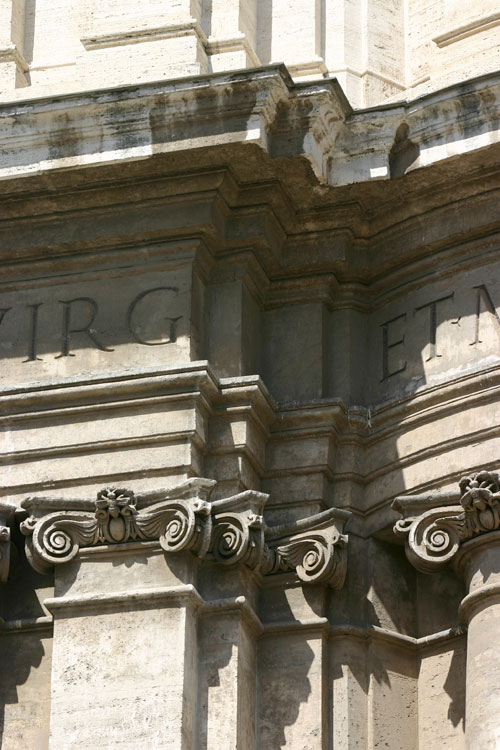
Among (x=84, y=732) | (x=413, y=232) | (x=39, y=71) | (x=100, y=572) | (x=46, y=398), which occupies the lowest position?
(x=84, y=732)

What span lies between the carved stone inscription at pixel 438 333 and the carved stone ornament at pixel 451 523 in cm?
88

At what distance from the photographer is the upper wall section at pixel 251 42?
14602 mm

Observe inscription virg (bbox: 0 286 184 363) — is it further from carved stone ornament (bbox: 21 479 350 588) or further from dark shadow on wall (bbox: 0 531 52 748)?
dark shadow on wall (bbox: 0 531 52 748)

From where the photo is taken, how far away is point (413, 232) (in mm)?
14352

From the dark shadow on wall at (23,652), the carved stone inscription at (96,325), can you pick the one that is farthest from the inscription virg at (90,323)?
the dark shadow on wall at (23,652)

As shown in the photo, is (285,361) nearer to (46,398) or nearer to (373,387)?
(373,387)

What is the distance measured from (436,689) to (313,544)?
3.80ft

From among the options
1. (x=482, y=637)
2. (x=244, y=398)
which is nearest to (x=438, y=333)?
(x=244, y=398)

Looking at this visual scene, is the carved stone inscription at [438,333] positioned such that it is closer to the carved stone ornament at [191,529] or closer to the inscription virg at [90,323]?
the carved stone ornament at [191,529]

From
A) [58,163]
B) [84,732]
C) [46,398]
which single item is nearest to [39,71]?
[58,163]

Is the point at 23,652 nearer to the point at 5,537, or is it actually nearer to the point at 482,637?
the point at 5,537

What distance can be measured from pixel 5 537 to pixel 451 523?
8.99 ft

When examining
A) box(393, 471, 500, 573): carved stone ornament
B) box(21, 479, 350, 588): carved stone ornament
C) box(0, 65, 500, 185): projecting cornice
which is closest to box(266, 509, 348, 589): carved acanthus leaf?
box(21, 479, 350, 588): carved stone ornament

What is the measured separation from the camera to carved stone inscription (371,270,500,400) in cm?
1377
